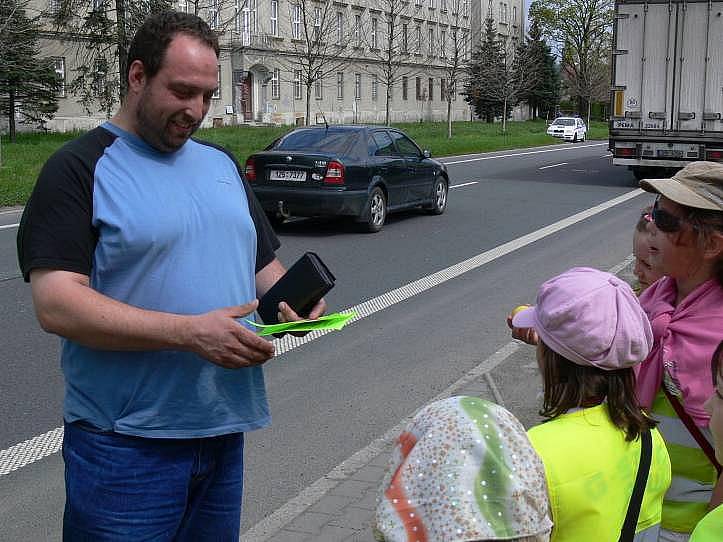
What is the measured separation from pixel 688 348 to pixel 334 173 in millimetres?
11276

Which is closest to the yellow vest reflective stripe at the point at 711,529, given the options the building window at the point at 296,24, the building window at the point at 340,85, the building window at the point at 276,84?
the building window at the point at 276,84

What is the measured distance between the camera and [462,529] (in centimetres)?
143

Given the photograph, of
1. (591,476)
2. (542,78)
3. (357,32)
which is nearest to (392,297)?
(591,476)

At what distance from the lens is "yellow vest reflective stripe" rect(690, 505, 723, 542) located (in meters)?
1.58

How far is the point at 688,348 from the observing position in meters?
2.72

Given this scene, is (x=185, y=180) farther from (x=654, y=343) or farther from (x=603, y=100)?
(x=603, y=100)

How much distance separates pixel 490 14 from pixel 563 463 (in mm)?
93956

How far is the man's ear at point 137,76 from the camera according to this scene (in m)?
2.51

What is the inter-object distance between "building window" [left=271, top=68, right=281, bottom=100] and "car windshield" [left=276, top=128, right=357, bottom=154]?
169 feet

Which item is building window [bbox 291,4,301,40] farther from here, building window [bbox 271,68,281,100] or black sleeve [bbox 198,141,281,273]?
black sleeve [bbox 198,141,281,273]

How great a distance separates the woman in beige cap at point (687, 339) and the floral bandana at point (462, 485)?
1316 mm

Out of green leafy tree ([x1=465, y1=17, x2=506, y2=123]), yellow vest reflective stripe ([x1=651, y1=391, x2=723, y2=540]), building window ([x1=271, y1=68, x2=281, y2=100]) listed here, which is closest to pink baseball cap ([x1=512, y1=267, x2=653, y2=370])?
yellow vest reflective stripe ([x1=651, y1=391, x2=723, y2=540])

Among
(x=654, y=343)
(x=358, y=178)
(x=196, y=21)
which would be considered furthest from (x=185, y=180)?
(x=358, y=178)

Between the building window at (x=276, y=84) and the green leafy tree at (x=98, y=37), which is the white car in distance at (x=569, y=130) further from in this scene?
the green leafy tree at (x=98, y=37)
